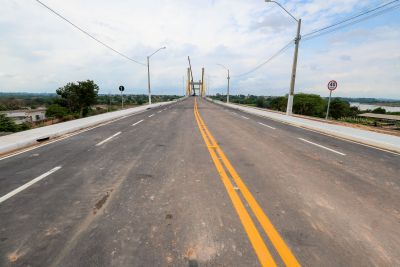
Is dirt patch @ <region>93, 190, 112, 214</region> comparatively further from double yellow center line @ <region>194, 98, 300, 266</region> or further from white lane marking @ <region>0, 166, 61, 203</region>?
double yellow center line @ <region>194, 98, 300, 266</region>

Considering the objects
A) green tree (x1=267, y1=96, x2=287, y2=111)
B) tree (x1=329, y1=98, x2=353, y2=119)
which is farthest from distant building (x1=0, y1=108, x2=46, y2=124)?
tree (x1=329, y1=98, x2=353, y2=119)

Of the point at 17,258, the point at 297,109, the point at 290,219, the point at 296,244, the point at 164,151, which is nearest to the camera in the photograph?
the point at 17,258

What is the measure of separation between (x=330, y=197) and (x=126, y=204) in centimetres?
380

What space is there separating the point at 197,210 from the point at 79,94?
43352 millimetres

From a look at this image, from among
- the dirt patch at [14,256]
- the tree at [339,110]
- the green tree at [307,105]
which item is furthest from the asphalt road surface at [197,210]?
the tree at [339,110]

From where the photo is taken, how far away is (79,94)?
3966 cm

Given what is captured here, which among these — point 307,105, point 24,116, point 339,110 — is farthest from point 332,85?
point 339,110

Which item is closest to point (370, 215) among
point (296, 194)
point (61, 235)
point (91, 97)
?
point (296, 194)

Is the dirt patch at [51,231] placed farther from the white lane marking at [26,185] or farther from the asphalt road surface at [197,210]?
the white lane marking at [26,185]

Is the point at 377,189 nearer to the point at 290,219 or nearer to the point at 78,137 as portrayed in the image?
the point at 290,219

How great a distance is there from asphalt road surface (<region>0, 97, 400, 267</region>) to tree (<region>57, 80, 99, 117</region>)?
37.5 m

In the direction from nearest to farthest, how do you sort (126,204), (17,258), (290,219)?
1. (17,258)
2. (290,219)
3. (126,204)

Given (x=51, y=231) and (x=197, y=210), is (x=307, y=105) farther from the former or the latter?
(x=51, y=231)

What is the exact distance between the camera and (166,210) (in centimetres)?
352
